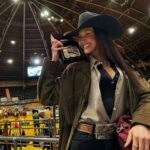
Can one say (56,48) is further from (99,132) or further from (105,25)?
(99,132)

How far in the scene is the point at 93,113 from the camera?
1651mm

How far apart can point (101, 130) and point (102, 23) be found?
2.05 ft

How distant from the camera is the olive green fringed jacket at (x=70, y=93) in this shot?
1637 mm

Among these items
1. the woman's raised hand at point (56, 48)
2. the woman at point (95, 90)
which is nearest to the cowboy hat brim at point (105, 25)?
the woman at point (95, 90)

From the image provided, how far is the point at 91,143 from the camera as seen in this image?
1628 millimetres

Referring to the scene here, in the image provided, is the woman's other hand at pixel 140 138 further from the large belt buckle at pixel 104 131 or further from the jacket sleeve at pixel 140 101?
the large belt buckle at pixel 104 131

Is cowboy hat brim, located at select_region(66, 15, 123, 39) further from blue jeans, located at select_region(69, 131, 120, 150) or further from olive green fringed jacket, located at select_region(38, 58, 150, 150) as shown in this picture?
blue jeans, located at select_region(69, 131, 120, 150)

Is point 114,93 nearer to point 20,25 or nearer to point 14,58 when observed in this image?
point 20,25

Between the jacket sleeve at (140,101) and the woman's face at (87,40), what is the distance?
0.92ft

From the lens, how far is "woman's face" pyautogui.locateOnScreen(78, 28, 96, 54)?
1815mm

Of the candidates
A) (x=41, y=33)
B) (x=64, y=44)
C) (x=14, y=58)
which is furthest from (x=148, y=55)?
(x=64, y=44)

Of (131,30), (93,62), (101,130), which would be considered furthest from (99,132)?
(131,30)

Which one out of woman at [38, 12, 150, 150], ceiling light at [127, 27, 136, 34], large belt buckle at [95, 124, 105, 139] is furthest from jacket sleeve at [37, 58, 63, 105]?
ceiling light at [127, 27, 136, 34]

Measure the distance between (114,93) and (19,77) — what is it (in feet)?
93.5
